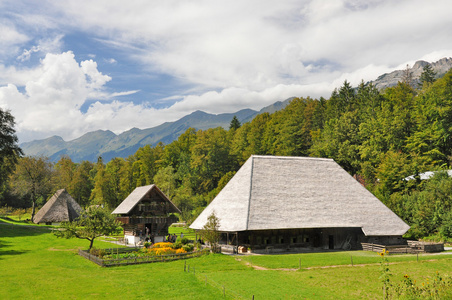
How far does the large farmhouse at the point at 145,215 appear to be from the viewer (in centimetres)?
5163

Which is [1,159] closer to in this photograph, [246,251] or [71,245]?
[71,245]

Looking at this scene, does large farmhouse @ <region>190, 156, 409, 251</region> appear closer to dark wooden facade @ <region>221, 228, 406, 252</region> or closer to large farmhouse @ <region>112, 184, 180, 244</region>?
dark wooden facade @ <region>221, 228, 406, 252</region>

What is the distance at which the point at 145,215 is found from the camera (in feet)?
173

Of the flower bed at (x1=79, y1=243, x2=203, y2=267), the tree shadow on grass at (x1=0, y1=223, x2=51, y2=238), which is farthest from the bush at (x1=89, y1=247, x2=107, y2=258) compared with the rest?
the tree shadow on grass at (x1=0, y1=223, x2=51, y2=238)

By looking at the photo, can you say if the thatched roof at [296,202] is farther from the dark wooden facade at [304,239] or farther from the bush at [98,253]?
the bush at [98,253]

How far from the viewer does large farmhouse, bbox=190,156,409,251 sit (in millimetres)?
Answer: 41250

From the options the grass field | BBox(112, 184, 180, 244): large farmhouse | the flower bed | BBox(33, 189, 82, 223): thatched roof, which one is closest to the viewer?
the grass field

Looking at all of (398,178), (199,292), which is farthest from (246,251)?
(398,178)

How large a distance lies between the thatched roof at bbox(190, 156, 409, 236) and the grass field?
A: 5.23 m

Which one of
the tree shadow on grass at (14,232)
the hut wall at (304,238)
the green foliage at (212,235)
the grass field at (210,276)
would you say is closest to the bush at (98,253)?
the grass field at (210,276)

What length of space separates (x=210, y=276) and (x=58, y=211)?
52640mm

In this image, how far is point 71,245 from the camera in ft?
154

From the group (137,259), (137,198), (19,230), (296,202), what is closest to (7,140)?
(19,230)

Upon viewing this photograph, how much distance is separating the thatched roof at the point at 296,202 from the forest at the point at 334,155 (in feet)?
31.2
